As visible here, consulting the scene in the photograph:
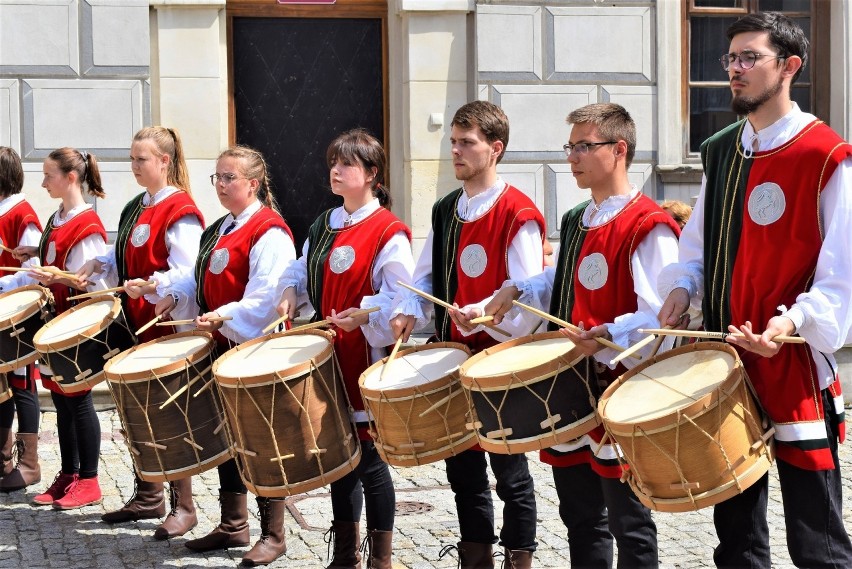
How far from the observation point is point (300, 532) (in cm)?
548

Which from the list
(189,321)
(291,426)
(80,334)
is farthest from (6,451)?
(291,426)

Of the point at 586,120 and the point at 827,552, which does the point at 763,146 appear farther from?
the point at 827,552

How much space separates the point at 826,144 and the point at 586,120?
→ 0.90 m

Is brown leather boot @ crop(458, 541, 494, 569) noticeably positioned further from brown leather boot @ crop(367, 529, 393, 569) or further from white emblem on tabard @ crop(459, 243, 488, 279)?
Answer: white emblem on tabard @ crop(459, 243, 488, 279)

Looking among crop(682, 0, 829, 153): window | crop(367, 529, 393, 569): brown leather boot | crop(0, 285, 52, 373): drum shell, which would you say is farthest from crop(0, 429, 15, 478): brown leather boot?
crop(682, 0, 829, 153): window

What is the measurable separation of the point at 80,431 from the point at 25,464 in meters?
0.66

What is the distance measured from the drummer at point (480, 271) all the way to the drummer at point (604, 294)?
21 cm

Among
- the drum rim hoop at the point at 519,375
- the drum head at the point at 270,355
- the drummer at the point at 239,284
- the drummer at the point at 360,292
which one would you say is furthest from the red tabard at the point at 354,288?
the drum rim hoop at the point at 519,375

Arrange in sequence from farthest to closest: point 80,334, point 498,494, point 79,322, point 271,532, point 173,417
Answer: point 79,322, point 80,334, point 271,532, point 173,417, point 498,494

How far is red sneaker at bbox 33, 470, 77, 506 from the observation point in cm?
606

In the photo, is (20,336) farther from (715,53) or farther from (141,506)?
(715,53)

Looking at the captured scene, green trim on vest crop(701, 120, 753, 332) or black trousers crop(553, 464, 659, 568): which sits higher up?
green trim on vest crop(701, 120, 753, 332)

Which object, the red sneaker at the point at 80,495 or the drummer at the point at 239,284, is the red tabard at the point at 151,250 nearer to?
the drummer at the point at 239,284

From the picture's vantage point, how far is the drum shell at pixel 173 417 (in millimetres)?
4766
